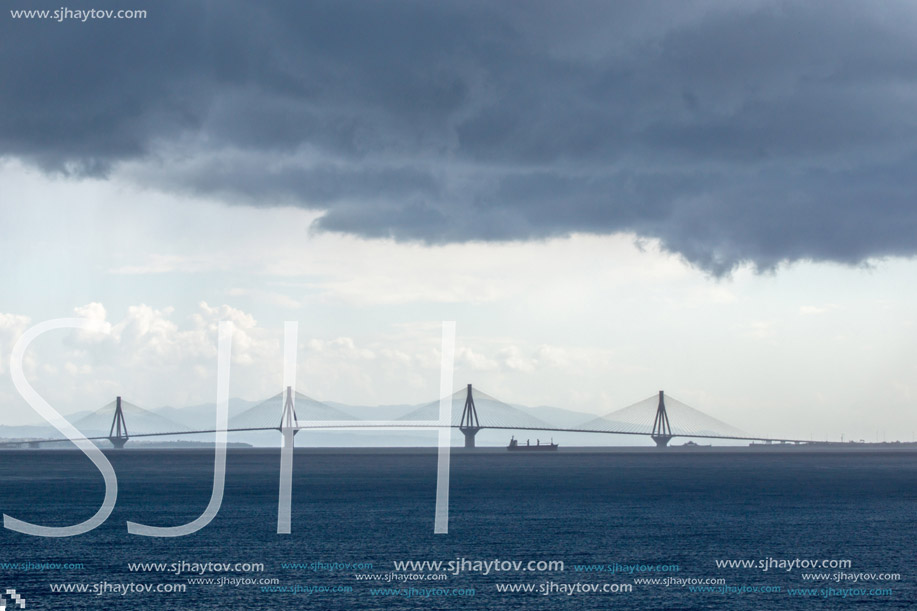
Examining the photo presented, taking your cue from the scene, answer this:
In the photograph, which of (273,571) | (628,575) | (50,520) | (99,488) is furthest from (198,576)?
(99,488)

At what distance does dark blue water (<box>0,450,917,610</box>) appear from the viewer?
45000 mm

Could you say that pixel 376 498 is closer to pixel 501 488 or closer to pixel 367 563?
pixel 501 488

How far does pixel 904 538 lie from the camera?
6544 centimetres

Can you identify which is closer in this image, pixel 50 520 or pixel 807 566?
pixel 807 566

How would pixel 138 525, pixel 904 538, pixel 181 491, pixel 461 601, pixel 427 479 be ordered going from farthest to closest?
pixel 427 479, pixel 181 491, pixel 138 525, pixel 904 538, pixel 461 601

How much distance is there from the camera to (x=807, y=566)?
53.8m

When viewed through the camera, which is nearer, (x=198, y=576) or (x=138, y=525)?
(x=198, y=576)

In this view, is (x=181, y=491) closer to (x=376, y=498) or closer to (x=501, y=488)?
(x=376, y=498)

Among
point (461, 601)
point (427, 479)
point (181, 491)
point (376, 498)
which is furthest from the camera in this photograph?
point (427, 479)

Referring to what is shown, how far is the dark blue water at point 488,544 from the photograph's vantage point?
45.0 m

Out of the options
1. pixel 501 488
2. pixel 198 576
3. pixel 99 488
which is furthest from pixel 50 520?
pixel 501 488

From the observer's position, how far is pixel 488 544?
6019cm

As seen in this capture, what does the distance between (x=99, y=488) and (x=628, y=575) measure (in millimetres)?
78255

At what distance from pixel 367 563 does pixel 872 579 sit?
985 inches
